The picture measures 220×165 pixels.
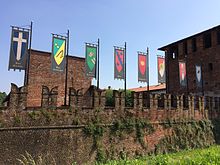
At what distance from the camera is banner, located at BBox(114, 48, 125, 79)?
13.7 metres

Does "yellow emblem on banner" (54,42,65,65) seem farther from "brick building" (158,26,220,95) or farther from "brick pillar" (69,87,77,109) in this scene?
"brick building" (158,26,220,95)

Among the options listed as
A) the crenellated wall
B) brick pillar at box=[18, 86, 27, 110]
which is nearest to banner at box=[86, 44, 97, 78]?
the crenellated wall

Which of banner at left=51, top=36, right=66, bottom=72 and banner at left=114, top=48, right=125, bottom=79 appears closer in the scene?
banner at left=51, top=36, right=66, bottom=72

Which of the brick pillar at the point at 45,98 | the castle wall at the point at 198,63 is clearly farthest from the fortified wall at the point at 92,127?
the castle wall at the point at 198,63

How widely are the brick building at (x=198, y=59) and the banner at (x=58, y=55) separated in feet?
36.2

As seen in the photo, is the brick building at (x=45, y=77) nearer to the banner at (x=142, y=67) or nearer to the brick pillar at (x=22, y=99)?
the banner at (x=142, y=67)

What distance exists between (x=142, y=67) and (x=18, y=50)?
7.87 m

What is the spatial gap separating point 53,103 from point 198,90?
14953mm

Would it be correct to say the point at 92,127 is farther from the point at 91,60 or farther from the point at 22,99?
the point at 91,60

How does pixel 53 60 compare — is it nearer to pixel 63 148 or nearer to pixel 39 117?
pixel 39 117

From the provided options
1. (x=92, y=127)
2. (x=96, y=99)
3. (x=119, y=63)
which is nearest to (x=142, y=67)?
(x=119, y=63)

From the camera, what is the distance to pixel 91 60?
1284 centimetres

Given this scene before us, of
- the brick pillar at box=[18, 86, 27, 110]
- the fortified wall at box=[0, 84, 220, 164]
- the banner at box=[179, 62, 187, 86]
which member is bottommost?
the fortified wall at box=[0, 84, 220, 164]

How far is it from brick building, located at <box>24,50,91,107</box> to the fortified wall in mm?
7736
